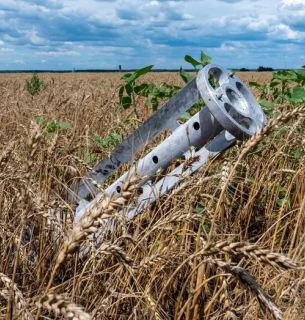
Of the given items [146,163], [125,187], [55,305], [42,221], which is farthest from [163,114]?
[55,305]

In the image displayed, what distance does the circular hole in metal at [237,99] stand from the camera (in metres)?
1.68

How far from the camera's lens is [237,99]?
1.70 m

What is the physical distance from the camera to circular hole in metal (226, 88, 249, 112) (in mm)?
1680

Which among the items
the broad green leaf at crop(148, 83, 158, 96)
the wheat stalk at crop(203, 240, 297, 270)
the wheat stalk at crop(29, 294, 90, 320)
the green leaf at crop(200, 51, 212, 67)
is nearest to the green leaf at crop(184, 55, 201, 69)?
the green leaf at crop(200, 51, 212, 67)

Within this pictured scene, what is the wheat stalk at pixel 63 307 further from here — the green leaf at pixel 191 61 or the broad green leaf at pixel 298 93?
the broad green leaf at pixel 298 93

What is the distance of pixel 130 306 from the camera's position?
1.35 meters

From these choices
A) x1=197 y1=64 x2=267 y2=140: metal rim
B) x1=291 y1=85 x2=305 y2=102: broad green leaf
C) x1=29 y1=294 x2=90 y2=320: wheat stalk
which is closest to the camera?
x1=29 y1=294 x2=90 y2=320: wheat stalk

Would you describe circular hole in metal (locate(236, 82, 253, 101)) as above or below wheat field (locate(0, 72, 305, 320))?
above

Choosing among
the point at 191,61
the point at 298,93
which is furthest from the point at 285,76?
the point at 191,61

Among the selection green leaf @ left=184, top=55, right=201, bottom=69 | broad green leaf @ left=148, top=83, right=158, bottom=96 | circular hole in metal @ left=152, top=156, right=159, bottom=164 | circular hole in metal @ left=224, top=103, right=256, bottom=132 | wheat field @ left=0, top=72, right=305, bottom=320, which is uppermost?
green leaf @ left=184, top=55, right=201, bottom=69

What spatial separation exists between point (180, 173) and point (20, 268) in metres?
0.75

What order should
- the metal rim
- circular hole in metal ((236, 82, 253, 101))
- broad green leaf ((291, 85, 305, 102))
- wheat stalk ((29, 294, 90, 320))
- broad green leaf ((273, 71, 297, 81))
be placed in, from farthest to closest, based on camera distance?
broad green leaf ((273, 71, 297, 81)) < broad green leaf ((291, 85, 305, 102)) < circular hole in metal ((236, 82, 253, 101)) < the metal rim < wheat stalk ((29, 294, 90, 320))

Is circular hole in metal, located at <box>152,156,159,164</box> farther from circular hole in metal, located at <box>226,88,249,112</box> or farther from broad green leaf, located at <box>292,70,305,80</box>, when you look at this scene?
broad green leaf, located at <box>292,70,305,80</box>

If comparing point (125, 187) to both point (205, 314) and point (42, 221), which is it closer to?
point (205, 314)
